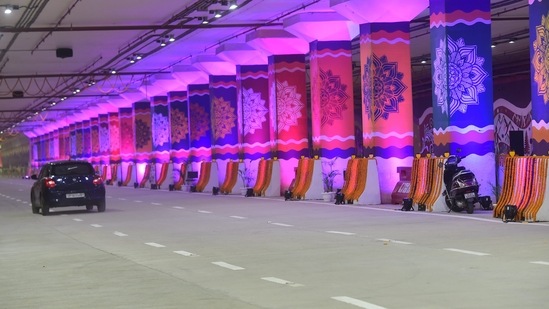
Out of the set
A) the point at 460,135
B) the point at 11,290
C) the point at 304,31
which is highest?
the point at 304,31

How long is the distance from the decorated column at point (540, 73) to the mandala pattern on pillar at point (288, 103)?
18716mm

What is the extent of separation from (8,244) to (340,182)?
16.8 meters

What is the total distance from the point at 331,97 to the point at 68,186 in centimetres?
954

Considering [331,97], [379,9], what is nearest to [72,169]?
[331,97]

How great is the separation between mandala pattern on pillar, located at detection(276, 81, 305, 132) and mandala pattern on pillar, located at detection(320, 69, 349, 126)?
4163mm

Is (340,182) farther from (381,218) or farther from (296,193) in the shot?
(381,218)

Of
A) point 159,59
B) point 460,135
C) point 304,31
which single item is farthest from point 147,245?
point 159,59

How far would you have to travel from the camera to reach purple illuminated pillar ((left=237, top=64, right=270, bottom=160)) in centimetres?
4250

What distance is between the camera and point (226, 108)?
4694 cm

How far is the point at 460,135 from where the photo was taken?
2488 cm

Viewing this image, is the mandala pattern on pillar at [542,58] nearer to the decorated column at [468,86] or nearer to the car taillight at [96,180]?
the decorated column at [468,86]

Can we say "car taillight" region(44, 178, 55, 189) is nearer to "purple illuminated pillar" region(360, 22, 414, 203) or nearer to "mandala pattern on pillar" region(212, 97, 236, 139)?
"purple illuminated pillar" region(360, 22, 414, 203)

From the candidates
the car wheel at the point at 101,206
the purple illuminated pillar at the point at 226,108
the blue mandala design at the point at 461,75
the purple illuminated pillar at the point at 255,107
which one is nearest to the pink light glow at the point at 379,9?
the blue mandala design at the point at 461,75

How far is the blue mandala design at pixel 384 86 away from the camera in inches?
1172
